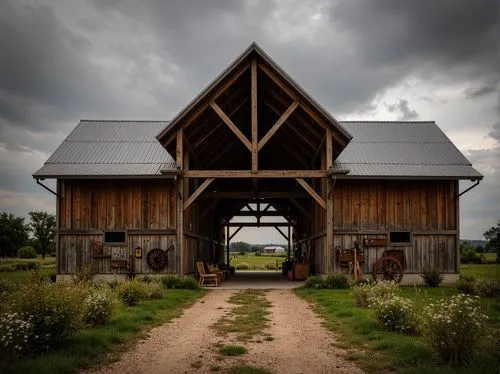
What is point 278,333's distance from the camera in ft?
39.6

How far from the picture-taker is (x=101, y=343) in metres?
10.1

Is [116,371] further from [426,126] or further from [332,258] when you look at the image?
[426,126]

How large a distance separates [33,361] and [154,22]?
9056 mm

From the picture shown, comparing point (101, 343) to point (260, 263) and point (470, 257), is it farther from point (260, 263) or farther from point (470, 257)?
point (260, 263)

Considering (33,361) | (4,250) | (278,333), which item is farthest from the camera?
(4,250)

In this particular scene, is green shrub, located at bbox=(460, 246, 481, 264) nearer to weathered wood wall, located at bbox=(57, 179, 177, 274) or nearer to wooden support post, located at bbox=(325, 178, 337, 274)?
wooden support post, located at bbox=(325, 178, 337, 274)

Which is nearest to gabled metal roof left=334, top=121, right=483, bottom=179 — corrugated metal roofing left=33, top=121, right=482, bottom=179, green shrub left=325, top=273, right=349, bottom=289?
corrugated metal roofing left=33, top=121, right=482, bottom=179

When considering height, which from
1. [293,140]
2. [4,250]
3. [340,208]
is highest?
[293,140]

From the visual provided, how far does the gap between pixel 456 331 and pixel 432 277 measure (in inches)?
607

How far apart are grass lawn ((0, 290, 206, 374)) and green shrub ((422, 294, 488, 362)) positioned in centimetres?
548

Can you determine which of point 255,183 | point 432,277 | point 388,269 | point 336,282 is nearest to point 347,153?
point 255,183

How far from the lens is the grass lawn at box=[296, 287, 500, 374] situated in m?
7.97

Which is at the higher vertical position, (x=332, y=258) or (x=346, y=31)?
(x=346, y=31)

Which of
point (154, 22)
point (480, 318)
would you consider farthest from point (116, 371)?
point (154, 22)
